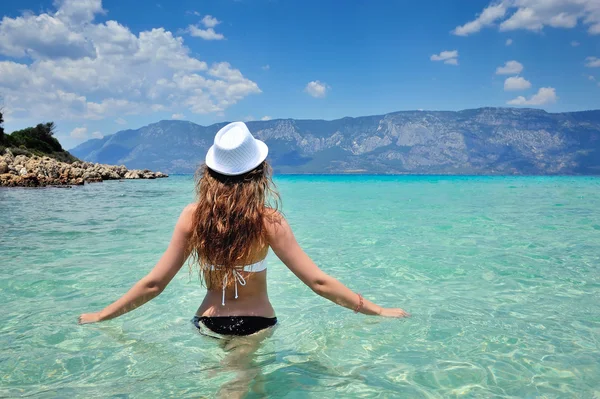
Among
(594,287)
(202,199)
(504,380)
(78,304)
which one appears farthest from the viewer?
(594,287)

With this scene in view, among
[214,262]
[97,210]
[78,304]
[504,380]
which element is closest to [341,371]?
[504,380]

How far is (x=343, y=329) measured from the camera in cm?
448

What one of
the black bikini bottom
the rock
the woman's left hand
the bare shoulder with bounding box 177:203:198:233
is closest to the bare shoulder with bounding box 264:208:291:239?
the bare shoulder with bounding box 177:203:198:233

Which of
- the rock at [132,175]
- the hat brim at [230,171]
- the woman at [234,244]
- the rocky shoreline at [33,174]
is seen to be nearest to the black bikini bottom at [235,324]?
the woman at [234,244]

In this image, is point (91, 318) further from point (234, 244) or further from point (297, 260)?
point (297, 260)

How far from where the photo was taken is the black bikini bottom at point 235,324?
9.33 ft

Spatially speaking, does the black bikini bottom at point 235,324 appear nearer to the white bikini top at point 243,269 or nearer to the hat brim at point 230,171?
the white bikini top at point 243,269

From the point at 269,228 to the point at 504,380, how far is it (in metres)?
2.24

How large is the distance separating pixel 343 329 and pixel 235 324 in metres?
1.95

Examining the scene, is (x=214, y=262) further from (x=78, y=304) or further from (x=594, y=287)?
(x=594, y=287)

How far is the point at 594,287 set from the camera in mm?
5891

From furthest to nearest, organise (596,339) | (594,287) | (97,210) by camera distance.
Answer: (97,210), (594,287), (596,339)

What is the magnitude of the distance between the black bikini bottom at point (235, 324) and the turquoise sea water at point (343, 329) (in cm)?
25

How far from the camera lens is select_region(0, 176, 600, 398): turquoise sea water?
3.13 metres
